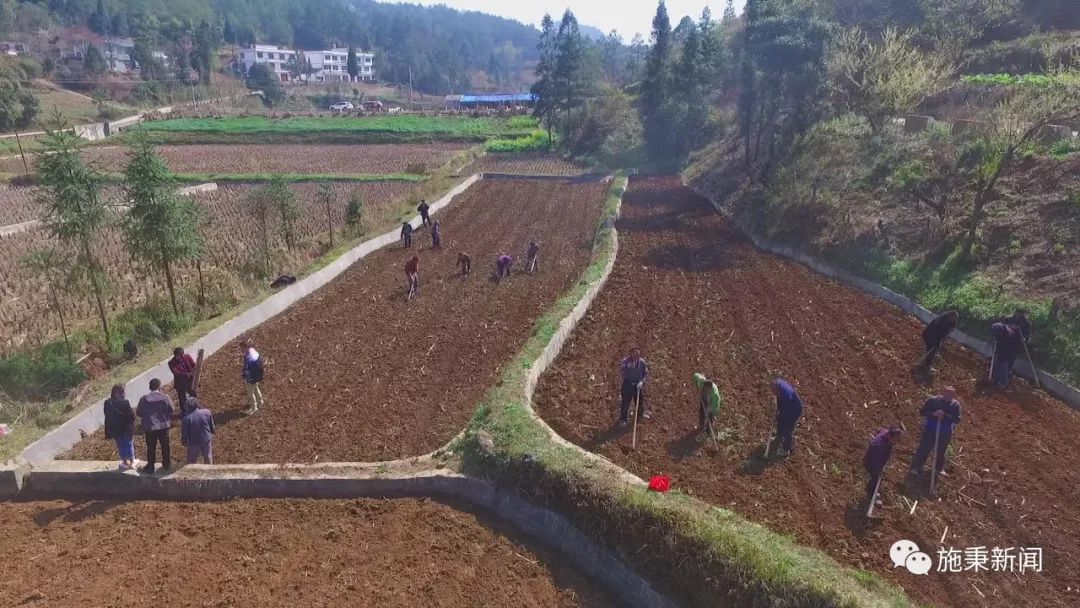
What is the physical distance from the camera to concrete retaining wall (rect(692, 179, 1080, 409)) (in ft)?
37.7

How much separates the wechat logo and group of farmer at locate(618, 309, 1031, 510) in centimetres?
62

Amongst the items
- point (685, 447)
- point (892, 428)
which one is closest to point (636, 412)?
point (685, 447)

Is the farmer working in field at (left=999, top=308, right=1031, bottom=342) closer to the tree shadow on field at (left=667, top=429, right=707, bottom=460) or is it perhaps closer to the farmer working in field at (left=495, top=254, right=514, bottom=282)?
the tree shadow on field at (left=667, top=429, right=707, bottom=460)

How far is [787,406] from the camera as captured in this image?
9.32 m

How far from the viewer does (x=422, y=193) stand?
33031mm

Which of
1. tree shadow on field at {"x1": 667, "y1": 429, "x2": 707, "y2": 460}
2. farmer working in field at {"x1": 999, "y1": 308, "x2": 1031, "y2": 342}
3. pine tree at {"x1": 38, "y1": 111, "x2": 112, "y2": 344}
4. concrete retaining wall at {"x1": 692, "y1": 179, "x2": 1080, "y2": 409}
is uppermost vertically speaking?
pine tree at {"x1": 38, "y1": 111, "x2": 112, "y2": 344}

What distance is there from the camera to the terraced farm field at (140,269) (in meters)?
16.4

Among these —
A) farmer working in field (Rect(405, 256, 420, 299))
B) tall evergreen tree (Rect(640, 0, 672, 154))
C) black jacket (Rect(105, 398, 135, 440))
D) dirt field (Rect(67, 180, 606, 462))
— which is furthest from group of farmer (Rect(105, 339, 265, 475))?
tall evergreen tree (Rect(640, 0, 672, 154))

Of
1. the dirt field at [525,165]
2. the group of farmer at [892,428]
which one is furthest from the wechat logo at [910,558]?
the dirt field at [525,165]

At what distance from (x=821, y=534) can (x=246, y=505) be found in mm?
7691

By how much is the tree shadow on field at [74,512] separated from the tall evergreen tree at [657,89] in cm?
4566

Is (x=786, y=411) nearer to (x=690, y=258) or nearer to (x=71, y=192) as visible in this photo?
(x=690, y=258)

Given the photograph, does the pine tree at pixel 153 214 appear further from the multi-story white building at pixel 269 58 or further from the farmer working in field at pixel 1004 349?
the multi-story white building at pixel 269 58

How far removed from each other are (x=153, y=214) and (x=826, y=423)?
15096 millimetres
